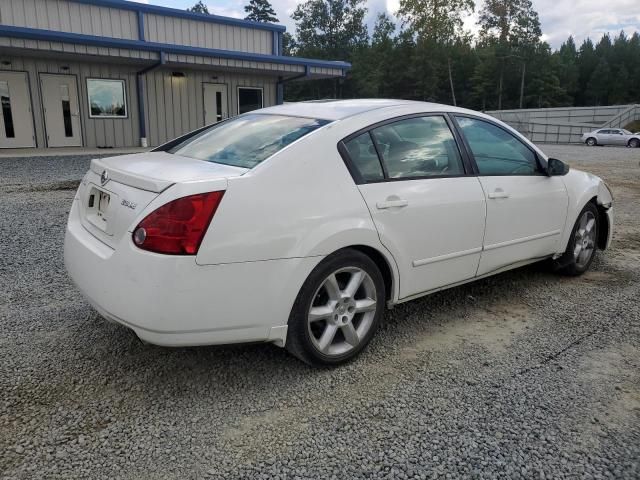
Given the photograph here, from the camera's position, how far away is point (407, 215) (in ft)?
10.2

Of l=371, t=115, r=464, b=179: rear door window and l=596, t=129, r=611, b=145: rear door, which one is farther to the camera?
l=596, t=129, r=611, b=145: rear door

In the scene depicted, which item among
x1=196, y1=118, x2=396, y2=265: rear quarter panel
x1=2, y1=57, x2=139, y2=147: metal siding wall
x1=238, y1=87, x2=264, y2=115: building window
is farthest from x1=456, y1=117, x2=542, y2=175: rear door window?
x1=238, y1=87, x2=264, y2=115: building window

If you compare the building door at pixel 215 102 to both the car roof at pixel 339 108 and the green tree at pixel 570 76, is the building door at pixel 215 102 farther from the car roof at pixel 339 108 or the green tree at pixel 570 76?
the green tree at pixel 570 76

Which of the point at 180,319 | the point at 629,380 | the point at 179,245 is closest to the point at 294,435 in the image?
the point at 180,319

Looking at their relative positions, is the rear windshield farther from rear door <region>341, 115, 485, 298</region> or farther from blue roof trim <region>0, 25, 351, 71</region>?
blue roof trim <region>0, 25, 351, 71</region>

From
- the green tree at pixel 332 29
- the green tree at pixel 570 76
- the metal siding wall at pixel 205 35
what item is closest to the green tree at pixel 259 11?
the green tree at pixel 332 29

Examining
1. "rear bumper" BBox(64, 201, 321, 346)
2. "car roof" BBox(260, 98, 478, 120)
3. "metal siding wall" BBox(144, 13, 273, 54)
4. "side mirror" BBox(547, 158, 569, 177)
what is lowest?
"rear bumper" BBox(64, 201, 321, 346)

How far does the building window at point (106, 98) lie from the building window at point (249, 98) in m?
4.10

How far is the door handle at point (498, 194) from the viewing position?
11.9ft

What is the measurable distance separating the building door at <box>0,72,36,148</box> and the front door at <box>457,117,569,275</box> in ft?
48.8

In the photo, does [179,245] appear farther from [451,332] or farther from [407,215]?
[451,332]

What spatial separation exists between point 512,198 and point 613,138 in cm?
3464

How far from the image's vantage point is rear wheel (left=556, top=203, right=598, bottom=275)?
451cm

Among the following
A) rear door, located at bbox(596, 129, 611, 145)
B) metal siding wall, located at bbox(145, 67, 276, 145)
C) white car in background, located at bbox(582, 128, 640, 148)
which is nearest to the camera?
metal siding wall, located at bbox(145, 67, 276, 145)
